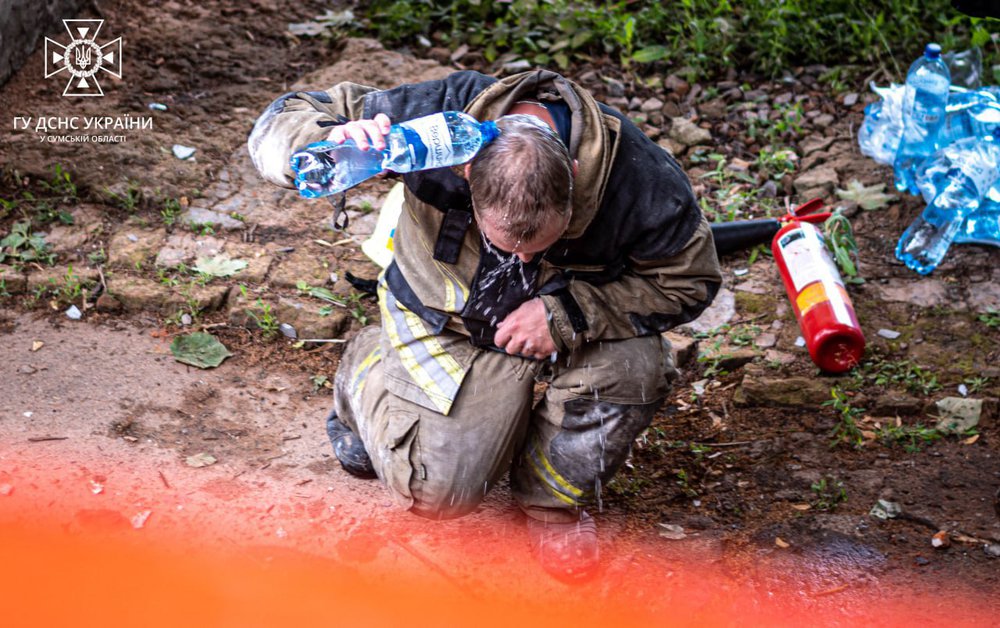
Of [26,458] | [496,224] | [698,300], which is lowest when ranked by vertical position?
[26,458]

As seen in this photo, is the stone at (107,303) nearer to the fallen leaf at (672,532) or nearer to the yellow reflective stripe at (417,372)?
the yellow reflective stripe at (417,372)

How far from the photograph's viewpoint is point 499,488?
2.94 m

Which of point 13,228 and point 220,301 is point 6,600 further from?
point 13,228

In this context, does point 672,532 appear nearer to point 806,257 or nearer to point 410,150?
point 806,257

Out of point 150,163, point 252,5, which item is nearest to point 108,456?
point 150,163

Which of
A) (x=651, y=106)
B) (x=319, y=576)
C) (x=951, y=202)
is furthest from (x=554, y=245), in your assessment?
(x=651, y=106)

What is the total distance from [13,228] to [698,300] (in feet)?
8.75

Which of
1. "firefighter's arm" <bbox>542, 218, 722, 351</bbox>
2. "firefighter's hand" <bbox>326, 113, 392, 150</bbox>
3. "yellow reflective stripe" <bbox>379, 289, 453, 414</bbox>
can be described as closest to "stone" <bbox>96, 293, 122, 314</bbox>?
"yellow reflective stripe" <bbox>379, 289, 453, 414</bbox>

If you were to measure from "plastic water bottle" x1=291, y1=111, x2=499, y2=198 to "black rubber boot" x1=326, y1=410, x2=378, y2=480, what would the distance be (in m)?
0.88

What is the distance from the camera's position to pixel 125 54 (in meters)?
4.78

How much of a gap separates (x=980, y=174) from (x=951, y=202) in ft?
0.46

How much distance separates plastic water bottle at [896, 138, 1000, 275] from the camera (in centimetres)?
369

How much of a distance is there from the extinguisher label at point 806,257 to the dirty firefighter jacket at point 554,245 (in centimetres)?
106

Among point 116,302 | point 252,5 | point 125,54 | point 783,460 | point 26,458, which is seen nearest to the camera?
point 26,458
